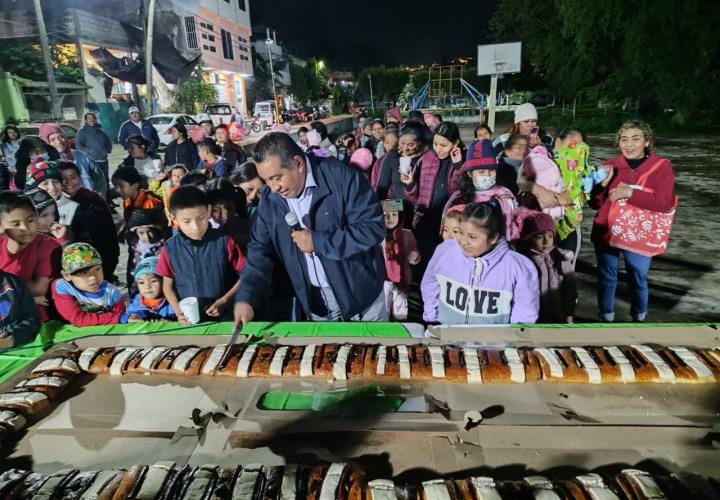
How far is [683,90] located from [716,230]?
16.0 meters

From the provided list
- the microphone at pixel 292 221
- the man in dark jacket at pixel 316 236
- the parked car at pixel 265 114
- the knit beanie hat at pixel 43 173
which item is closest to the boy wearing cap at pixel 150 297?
the man in dark jacket at pixel 316 236

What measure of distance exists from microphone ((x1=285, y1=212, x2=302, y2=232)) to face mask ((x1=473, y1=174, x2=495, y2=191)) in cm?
136

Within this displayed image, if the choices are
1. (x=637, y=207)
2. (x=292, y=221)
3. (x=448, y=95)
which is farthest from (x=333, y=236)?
(x=448, y=95)

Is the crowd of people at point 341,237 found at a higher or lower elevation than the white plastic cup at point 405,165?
lower

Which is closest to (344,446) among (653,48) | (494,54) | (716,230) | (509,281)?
(509,281)

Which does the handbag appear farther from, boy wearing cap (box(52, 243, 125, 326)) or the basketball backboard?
the basketball backboard

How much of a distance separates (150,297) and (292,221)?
3.60 feet

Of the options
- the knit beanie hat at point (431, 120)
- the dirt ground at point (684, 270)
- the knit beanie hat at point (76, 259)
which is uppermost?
the knit beanie hat at point (431, 120)

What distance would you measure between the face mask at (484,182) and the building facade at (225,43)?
90.8ft

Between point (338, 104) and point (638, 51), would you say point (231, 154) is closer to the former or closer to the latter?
point (638, 51)

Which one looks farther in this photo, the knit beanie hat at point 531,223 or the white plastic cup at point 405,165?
the white plastic cup at point 405,165

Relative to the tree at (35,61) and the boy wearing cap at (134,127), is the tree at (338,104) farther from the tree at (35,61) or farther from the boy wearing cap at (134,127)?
the boy wearing cap at (134,127)

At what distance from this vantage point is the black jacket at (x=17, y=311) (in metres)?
1.88

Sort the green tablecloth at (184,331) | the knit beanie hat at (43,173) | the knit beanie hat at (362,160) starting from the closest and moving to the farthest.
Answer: the green tablecloth at (184,331) → the knit beanie hat at (43,173) → the knit beanie hat at (362,160)
